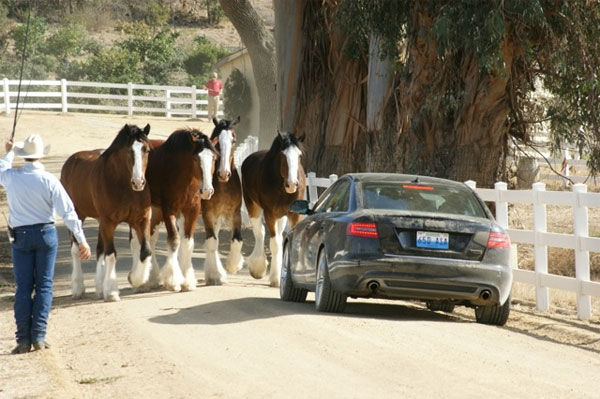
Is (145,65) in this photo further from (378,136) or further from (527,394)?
(527,394)

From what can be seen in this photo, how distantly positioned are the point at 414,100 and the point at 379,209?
7608 mm

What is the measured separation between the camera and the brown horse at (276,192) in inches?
650

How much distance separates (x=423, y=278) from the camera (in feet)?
38.1

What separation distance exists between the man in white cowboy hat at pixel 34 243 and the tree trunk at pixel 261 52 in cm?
1810

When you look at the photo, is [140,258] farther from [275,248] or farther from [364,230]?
[364,230]

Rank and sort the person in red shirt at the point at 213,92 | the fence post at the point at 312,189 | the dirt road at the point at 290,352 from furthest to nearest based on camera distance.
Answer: the person in red shirt at the point at 213,92 < the fence post at the point at 312,189 < the dirt road at the point at 290,352

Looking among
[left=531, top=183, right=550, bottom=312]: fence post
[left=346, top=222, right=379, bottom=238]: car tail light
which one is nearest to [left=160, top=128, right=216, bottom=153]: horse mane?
[left=531, top=183, right=550, bottom=312]: fence post

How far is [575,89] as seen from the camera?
19.5m

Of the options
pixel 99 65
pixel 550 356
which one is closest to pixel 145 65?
pixel 99 65

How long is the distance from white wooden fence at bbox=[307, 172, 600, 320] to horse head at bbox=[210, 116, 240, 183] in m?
3.42

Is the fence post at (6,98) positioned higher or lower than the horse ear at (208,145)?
higher

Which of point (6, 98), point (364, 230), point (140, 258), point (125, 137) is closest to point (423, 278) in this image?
point (364, 230)

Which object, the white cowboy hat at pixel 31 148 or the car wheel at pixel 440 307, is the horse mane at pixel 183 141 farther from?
the white cowboy hat at pixel 31 148

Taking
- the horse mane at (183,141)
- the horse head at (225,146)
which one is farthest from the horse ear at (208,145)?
the horse head at (225,146)
